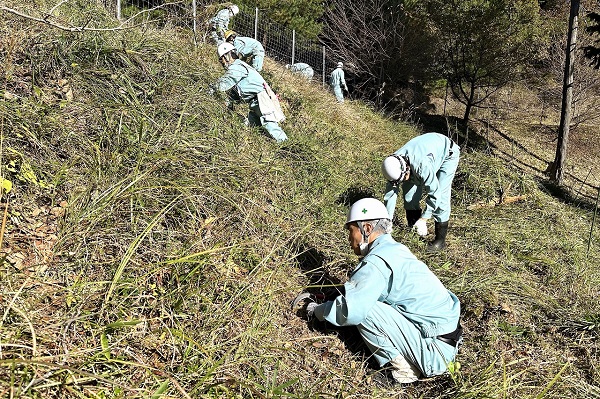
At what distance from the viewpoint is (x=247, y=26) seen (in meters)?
10.4

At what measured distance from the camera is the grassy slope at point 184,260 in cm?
205

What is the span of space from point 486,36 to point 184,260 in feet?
48.8

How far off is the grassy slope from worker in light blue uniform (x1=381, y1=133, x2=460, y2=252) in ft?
0.91

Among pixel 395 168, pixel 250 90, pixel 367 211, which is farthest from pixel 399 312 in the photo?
pixel 250 90

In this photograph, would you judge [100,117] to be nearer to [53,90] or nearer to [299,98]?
[53,90]

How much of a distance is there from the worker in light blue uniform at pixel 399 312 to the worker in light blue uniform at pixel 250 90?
2968 millimetres

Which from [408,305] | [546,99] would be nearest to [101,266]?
[408,305]

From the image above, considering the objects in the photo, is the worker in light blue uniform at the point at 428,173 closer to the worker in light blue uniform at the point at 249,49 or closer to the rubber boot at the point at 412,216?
the rubber boot at the point at 412,216

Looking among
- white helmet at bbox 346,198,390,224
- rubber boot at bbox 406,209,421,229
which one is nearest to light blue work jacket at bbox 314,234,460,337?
white helmet at bbox 346,198,390,224

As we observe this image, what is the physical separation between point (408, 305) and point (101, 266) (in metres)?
1.67

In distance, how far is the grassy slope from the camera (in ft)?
6.72

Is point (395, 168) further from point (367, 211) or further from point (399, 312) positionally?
point (399, 312)

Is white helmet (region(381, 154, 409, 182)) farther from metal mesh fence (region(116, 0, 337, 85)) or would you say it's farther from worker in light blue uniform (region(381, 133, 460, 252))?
metal mesh fence (region(116, 0, 337, 85))

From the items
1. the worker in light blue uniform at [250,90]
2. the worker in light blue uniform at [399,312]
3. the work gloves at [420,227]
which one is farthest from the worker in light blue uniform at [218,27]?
the worker in light blue uniform at [399,312]
